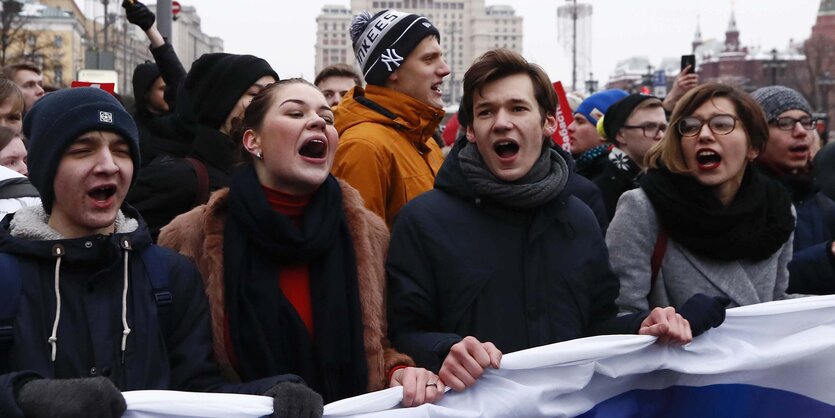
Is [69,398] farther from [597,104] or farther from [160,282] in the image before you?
[597,104]

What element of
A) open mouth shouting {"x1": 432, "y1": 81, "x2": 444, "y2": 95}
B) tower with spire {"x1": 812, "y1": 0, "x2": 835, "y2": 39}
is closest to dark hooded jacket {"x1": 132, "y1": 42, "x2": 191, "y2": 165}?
open mouth shouting {"x1": 432, "y1": 81, "x2": 444, "y2": 95}

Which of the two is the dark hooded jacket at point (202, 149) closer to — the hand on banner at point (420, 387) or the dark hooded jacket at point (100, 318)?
the dark hooded jacket at point (100, 318)

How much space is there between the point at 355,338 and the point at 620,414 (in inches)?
34.3

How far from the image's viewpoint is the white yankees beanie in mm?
4758

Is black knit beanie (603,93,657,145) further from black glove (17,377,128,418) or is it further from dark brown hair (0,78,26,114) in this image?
black glove (17,377,128,418)

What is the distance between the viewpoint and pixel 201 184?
4.46m

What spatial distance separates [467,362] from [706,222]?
3.83 ft

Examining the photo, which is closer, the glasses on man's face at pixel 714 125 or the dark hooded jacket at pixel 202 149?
the glasses on man's face at pixel 714 125

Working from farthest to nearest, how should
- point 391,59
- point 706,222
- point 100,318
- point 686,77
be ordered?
1. point 686,77
2. point 391,59
3. point 706,222
4. point 100,318

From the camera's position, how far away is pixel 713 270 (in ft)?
12.1

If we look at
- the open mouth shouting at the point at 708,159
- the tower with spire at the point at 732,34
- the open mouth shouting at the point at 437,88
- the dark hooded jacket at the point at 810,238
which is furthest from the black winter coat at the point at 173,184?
the tower with spire at the point at 732,34

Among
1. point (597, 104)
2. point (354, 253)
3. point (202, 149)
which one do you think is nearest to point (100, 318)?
point (354, 253)

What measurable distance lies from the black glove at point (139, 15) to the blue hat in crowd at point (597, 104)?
2.97 metres

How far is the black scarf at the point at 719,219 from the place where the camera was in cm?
364
